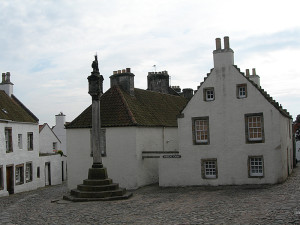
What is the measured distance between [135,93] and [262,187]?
14397 millimetres

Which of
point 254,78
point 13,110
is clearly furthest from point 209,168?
point 13,110

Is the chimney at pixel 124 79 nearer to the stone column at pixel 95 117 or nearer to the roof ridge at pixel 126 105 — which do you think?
the roof ridge at pixel 126 105

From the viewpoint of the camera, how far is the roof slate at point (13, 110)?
31261 mm

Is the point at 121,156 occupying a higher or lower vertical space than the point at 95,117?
lower

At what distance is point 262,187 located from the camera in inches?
904

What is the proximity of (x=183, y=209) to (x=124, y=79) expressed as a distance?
666 inches

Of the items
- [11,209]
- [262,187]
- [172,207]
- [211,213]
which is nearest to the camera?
[211,213]

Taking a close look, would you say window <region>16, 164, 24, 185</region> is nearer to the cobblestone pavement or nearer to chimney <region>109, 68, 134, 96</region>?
chimney <region>109, 68, 134, 96</region>

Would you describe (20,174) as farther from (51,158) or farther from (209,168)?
(209,168)

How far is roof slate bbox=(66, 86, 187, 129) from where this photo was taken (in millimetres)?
28203

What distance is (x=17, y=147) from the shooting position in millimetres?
31953

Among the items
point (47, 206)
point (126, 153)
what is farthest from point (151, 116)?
point (47, 206)

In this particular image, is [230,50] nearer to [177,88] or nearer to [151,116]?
[151,116]

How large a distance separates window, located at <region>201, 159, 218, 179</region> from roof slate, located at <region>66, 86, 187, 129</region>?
18.8ft
